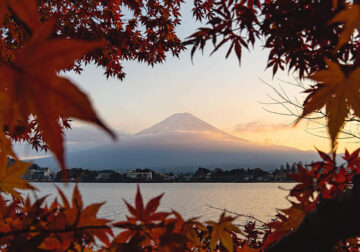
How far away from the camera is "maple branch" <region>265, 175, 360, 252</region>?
95 cm

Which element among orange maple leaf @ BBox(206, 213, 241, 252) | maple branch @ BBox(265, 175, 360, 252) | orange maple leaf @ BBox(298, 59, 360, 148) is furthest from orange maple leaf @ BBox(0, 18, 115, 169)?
orange maple leaf @ BBox(206, 213, 241, 252)

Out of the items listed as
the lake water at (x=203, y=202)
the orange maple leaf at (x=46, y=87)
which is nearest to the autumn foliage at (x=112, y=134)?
the orange maple leaf at (x=46, y=87)

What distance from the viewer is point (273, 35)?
1689 millimetres

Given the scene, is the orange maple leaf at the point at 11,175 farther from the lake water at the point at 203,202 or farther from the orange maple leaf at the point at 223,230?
the lake water at the point at 203,202

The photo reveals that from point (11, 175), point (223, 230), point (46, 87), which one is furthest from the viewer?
point (223, 230)

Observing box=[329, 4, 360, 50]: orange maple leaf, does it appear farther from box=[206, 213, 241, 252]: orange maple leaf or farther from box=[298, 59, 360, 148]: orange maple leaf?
box=[206, 213, 241, 252]: orange maple leaf

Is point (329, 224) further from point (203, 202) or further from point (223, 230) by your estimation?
point (203, 202)

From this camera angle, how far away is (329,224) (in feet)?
3.25

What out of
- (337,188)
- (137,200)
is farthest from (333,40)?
(137,200)

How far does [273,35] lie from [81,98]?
1.42m

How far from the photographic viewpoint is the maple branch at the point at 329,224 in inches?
37.6

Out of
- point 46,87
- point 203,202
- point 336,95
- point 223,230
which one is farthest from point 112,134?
point 203,202

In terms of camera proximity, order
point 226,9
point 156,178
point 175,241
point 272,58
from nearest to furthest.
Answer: point 175,241 < point 226,9 < point 272,58 < point 156,178

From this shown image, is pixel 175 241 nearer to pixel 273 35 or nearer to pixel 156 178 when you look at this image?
pixel 273 35
